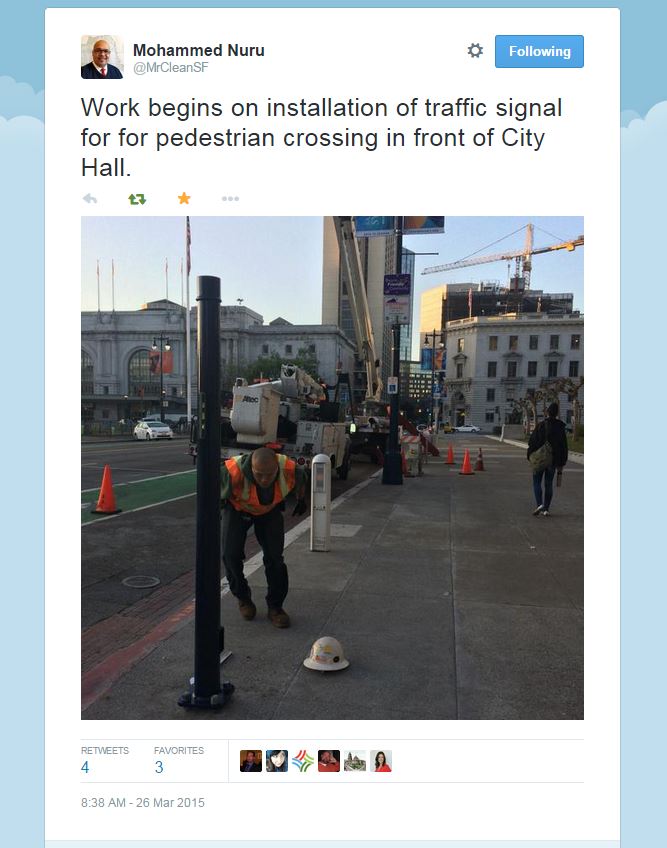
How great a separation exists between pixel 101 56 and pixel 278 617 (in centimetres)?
365

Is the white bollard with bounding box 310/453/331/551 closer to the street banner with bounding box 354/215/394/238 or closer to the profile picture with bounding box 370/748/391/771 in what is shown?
the street banner with bounding box 354/215/394/238

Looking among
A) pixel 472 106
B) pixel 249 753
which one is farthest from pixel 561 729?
pixel 472 106

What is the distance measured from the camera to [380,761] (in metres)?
2.36

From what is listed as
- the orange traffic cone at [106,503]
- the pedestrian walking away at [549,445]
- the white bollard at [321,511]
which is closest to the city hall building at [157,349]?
the orange traffic cone at [106,503]

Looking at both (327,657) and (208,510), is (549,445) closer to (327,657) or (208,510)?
(327,657)

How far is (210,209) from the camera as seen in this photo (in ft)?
9.96

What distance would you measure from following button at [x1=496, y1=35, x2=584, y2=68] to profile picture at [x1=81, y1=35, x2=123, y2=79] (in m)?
1.83

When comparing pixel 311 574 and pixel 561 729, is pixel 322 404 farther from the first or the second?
pixel 561 729

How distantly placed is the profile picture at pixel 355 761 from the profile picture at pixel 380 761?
1.3 inches

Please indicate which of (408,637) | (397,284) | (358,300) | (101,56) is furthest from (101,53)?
(358,300)

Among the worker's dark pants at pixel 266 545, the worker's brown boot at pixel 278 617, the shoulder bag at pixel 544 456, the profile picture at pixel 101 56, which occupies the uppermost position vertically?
the profile picture at pixel 101 56

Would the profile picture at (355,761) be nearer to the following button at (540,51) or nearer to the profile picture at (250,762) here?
the profile picture at (250,762)

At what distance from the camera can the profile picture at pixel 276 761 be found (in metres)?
2.35

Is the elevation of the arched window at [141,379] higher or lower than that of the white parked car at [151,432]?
higher
